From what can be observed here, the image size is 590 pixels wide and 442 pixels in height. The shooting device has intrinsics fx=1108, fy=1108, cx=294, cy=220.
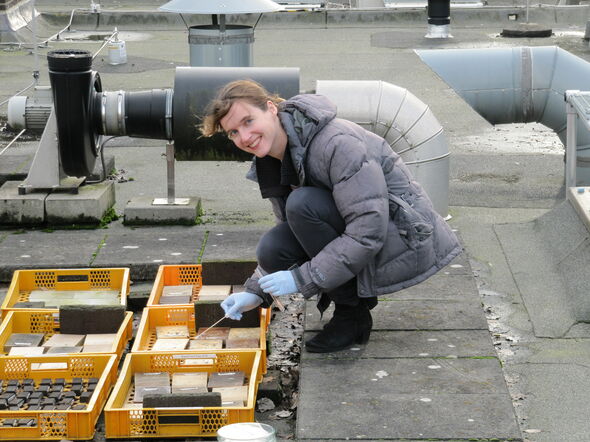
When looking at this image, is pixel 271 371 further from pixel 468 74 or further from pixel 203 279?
pixel 468 74

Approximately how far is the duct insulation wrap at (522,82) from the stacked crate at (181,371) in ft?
10.9

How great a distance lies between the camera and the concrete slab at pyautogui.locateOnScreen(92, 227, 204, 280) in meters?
6.22

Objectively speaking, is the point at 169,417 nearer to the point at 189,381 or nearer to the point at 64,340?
the point at 189,381

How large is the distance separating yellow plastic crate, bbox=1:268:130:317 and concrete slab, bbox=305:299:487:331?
110cm

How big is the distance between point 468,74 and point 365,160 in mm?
4251

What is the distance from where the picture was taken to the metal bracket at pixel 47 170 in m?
6.85

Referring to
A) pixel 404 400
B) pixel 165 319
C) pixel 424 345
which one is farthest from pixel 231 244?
pixel 404 400

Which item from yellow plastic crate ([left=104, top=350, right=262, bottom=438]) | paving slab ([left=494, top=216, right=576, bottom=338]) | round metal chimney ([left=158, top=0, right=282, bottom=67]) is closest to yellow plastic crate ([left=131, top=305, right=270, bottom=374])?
yellow plastic crate ([left=104, top=350, right=262, bottom=438])

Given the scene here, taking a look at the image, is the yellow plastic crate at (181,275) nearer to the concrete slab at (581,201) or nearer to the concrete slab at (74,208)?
the concrete slab at (74,208)

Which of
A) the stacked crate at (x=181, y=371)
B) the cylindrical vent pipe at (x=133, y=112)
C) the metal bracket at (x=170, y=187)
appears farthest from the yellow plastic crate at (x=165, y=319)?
the metal bracket at (x=170, y=187)

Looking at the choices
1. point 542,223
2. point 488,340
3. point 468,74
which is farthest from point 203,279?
point 468,74

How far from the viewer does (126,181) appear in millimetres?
8289

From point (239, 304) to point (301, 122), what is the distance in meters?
0.84

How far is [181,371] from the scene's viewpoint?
4785 mm
